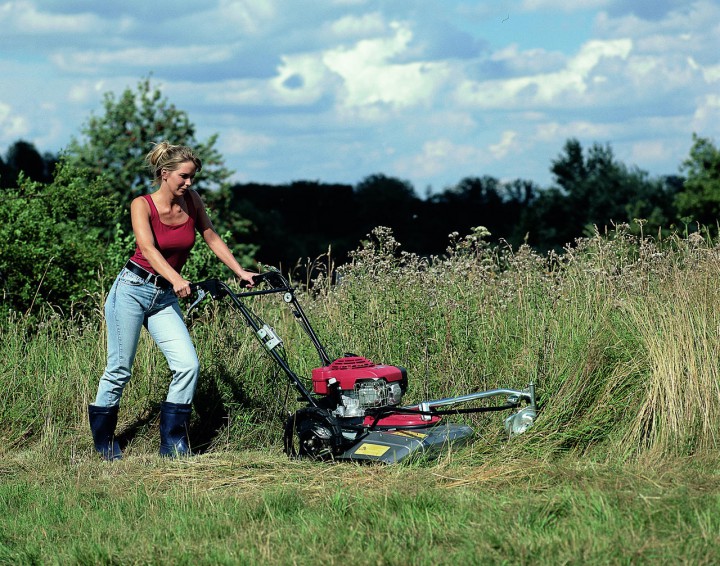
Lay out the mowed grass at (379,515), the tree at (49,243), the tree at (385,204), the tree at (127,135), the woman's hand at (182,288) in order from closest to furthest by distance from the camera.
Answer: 1. the mowed grass at (379,515)
2. the woman's hand at (182,288)
3. the tree at (49,243)
4. the tree at (127,135)
5. the tree at (385,204)

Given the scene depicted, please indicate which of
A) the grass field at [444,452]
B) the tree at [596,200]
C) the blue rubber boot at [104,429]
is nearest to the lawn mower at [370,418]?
the grass field at [444,452]

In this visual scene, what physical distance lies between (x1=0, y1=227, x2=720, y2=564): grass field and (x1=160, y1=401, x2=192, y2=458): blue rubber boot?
0.13 m

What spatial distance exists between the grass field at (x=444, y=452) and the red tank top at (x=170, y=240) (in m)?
1.25

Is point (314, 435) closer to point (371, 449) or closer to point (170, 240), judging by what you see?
point (371, 449)

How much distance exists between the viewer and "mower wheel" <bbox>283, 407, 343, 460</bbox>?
5.57m

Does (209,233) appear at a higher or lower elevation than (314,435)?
higher

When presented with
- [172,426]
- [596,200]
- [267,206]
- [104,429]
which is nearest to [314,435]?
[172,426]

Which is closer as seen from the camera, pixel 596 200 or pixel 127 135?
pixel 127 135

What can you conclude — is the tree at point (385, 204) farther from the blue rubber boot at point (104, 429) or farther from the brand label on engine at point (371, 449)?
the brand label on engine at point (371, 449)

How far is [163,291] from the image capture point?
20.6 ft

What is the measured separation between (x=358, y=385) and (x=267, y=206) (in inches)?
2449

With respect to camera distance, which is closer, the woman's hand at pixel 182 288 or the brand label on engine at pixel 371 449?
the brand label on engine at pixel 371 449

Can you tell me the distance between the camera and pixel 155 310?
628cm

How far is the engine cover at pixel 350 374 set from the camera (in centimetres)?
566
